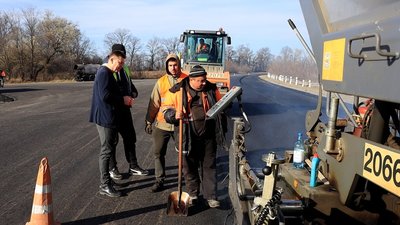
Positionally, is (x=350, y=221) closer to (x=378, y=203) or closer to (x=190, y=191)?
(x=378, y=203)

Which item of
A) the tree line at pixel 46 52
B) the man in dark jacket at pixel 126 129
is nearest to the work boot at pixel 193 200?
the man in dark jacket at pixel 126 129

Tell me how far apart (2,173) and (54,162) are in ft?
3.18

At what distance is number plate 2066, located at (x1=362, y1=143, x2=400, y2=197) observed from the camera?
1.98 metres

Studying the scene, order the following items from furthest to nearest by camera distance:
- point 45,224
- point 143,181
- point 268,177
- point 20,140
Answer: point 20,140
point 143,181
point 45,224
point 268,177

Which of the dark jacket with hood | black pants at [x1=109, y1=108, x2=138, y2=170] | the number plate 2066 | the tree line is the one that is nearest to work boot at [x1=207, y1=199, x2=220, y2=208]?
the dark jacket with hood

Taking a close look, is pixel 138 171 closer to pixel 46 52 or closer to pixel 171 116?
pixel 171 116

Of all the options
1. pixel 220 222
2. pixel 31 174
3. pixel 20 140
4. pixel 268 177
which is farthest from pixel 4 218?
pixel 20 140

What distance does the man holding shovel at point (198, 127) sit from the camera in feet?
17.5

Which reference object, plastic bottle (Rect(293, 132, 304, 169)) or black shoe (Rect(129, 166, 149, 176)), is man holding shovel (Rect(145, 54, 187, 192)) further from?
plastic bottle (Rect(293, 132, 304, 169))

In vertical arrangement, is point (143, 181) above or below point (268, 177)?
below

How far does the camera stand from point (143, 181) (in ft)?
21.3

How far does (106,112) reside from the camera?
5.72 metres

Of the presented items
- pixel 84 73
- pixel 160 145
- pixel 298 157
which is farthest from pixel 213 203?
pixel 84 73

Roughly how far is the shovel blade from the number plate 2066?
3.21m
